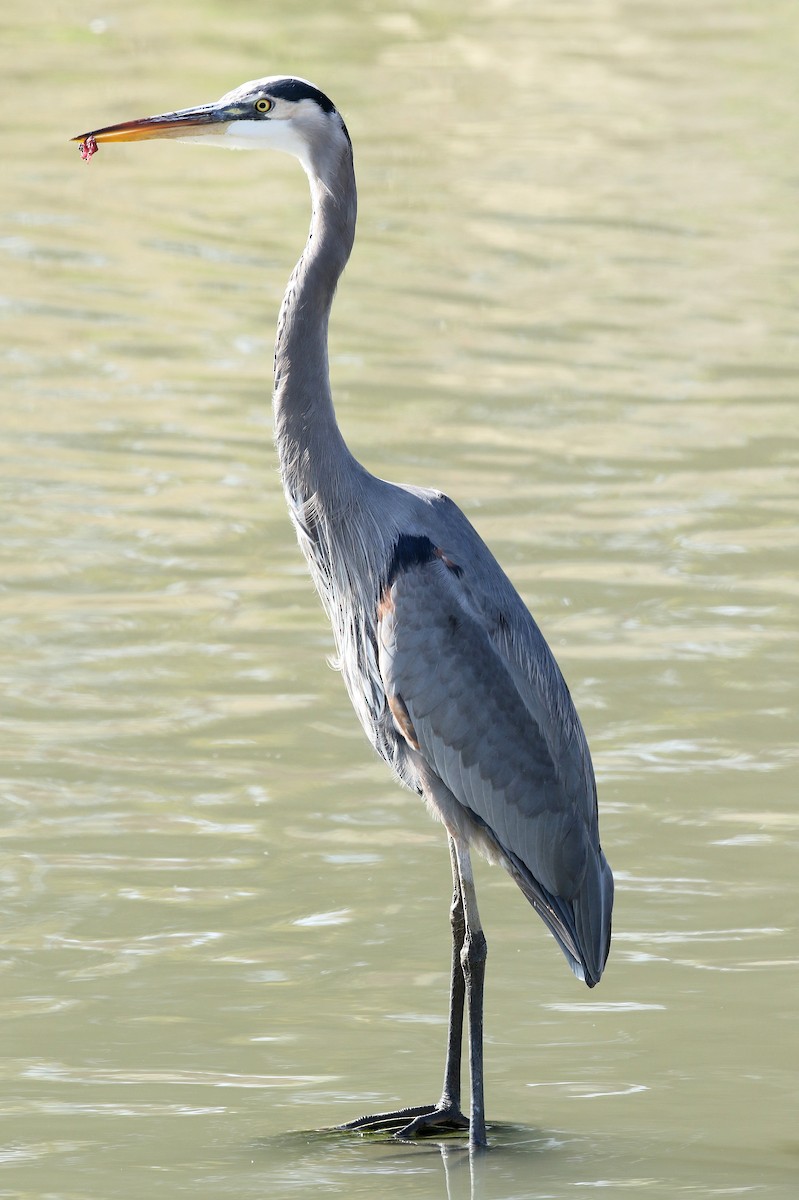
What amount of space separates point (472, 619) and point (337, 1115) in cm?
137

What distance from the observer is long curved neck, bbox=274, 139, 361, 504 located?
17.9 feet

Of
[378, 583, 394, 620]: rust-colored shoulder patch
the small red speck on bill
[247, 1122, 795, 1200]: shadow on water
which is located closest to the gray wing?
[378, 583, 394, 620]: rust-colored shoulder patch

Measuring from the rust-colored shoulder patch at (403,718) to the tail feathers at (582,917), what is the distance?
0.42 meters

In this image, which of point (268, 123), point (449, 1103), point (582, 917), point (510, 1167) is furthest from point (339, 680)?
point (510, 1167)

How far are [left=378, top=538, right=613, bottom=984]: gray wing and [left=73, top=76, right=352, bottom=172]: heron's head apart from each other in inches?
43.9

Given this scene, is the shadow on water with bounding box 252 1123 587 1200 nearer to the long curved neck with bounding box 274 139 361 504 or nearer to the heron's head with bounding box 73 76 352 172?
the long curved neck with bounding box 274 139 361 504

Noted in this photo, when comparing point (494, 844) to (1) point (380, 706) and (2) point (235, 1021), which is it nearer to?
(1) point (380, 706)

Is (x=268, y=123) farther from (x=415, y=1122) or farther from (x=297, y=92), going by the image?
(x=415, y=1122)

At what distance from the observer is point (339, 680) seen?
8.34m

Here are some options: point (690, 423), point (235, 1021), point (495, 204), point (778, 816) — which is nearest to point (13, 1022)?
point (235, 1021)

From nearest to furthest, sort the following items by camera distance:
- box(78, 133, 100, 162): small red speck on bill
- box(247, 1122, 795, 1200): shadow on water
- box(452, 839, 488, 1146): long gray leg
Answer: box(247, 1122, 795, 1200): shadow on water
box(452, 839, 488, 1146): long gray leg
box(78, 133, 100, 162): small red speck on bill

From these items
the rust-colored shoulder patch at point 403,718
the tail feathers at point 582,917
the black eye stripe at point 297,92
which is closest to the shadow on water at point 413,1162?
the tail feathers at point 582,917

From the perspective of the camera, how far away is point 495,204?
1725cm

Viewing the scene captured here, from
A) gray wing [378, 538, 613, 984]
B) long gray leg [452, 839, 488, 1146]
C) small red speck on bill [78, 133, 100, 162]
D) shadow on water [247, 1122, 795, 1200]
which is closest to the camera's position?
shadow on water [247, 1122, 795, 1200]
